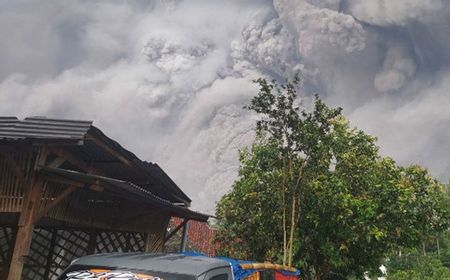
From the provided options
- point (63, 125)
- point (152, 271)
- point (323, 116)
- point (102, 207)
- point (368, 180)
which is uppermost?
point (323, 116)

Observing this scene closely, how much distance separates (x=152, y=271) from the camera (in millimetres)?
4320

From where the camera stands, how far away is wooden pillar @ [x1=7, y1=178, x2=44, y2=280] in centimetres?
808

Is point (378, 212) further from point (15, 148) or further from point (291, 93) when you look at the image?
point (15, 148)

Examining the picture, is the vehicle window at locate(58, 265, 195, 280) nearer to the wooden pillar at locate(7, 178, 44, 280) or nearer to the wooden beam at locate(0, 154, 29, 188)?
the wooden pillar at locate(7, 178, 44, 280)

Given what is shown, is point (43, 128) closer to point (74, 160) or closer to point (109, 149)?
point (109, 149)

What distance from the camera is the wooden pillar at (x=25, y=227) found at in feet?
26.5

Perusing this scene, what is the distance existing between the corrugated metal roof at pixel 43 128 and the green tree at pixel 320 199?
746cm

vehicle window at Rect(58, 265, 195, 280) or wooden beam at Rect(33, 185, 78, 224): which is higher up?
wooden beam at Rect(33, 185, 78, 224)

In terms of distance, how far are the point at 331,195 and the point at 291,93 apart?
4.47 meters

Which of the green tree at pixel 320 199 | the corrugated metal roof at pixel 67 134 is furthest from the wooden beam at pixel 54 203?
the green tree at pixel 320 199

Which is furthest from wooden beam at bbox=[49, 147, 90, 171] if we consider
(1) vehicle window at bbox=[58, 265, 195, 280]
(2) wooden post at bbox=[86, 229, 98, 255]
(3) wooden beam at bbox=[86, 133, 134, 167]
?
(1) vehicle window at bbox=[58, 265, 195, 280]

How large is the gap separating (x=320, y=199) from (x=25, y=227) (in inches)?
449

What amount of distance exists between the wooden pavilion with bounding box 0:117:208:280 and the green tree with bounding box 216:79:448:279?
3.58 metres

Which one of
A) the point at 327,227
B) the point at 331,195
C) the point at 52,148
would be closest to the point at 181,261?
the point at 52,148
